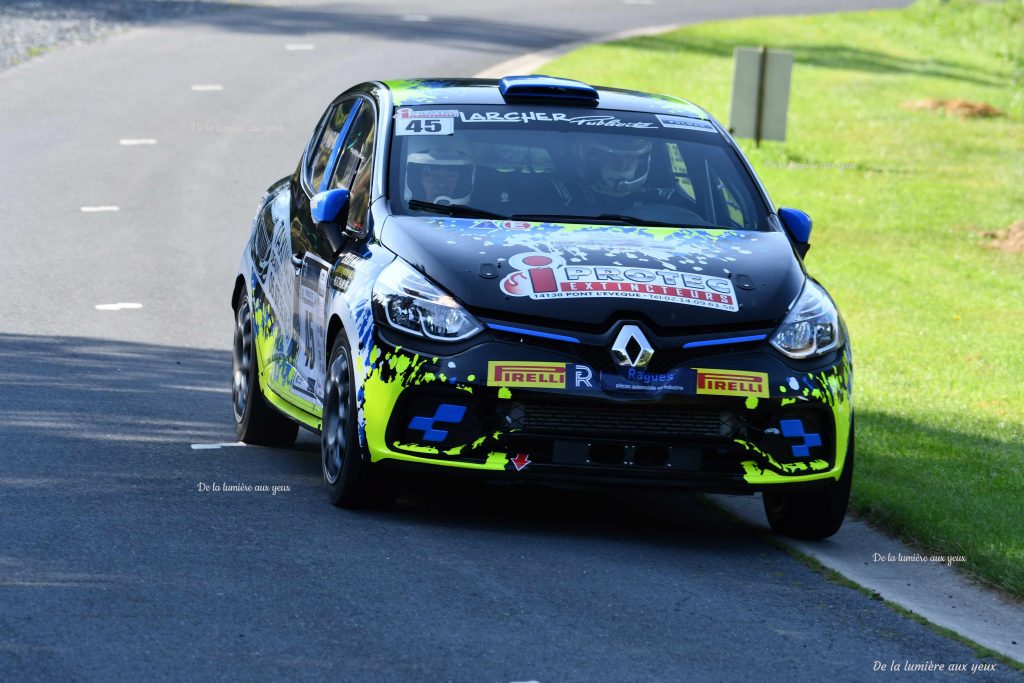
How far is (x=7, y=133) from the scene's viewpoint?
2320 cm

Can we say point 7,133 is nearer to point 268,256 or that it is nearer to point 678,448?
point 268,256

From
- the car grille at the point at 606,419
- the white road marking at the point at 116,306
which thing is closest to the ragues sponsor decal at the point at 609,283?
the car grille at the point at 606,419

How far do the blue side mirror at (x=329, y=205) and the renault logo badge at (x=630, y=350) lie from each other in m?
1.70

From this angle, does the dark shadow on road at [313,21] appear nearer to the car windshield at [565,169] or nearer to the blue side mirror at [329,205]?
the car windshield at [565,169]

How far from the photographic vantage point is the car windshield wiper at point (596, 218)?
827 cm

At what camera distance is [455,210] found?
8.27m

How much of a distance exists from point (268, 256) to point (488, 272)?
2.43 m

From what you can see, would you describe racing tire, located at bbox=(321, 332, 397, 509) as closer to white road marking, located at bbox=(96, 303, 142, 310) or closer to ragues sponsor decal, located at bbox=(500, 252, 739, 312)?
ragues sponsor decal, located at bbox=(500, 252, 739, 312)

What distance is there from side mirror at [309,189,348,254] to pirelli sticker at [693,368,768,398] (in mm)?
1880

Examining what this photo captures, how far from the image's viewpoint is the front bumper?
730 centimetres

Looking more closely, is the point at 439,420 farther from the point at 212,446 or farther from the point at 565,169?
the point at 212,446

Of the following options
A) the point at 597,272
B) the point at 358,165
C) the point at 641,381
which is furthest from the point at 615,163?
the point at 641,381

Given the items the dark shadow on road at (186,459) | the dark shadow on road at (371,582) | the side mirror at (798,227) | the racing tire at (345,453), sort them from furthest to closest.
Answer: the side mirror at (798,227) → the dark shadow on road at (186,459) → the racing tire at (345,453) → the dark shadow on road at (371,582)

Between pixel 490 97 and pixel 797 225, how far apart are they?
1637mm
